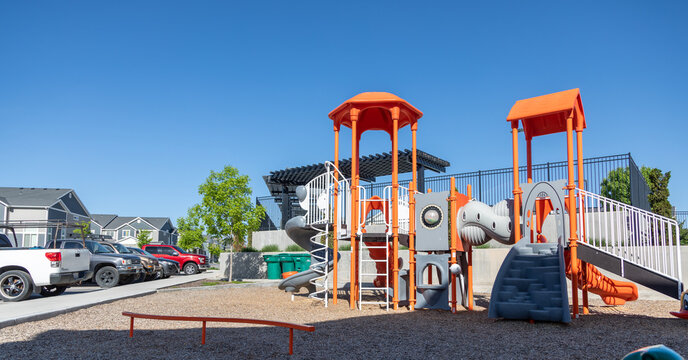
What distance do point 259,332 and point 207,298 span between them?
606cm

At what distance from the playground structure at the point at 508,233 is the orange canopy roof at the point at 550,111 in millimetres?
24

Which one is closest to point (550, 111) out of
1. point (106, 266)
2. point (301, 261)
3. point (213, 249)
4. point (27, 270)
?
point (301, 261)

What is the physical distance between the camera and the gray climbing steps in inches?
332

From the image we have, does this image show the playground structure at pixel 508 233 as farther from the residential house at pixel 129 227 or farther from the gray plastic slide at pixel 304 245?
the residential house at pixel 129 227

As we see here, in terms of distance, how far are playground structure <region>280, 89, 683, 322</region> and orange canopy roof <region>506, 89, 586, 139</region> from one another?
0.02m

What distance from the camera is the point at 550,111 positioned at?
10.1 m

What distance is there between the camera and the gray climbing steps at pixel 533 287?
845 centimetres

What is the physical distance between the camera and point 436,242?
35.9ft

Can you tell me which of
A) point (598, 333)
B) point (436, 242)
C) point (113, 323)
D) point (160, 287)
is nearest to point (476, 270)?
point (436, 242)

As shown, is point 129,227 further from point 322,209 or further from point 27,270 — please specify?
point 322,209

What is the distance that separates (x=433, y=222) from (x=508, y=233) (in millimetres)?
1563

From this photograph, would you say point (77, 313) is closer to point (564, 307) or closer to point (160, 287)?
point (160, 287)

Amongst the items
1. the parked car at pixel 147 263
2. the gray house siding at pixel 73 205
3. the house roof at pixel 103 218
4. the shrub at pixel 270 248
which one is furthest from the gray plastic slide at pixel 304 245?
the house roof at pixel 103 218

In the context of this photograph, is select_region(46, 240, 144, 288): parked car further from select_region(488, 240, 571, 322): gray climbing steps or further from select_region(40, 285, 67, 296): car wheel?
select_region(488, 240, 571, 322): gray climbing steps
